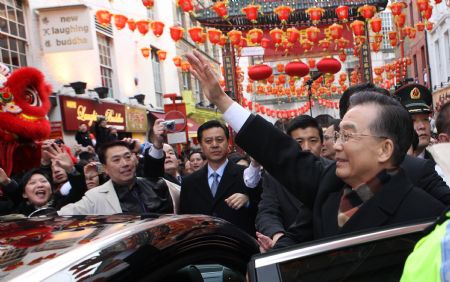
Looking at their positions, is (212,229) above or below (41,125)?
below

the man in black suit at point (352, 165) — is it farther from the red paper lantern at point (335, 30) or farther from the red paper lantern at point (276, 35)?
the red paper lantern at point (335, 30)

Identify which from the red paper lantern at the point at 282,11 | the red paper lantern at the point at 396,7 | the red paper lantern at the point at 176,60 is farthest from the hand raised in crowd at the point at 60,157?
the red paper lantern at the point at 176,60

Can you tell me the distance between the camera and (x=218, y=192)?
4219 millimetres

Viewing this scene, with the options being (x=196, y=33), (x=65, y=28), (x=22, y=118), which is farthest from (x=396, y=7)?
(x=22, y=118)

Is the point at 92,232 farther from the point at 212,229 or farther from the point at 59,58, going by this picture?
the point at 59,58

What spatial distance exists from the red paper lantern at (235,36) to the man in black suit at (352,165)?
463 inches

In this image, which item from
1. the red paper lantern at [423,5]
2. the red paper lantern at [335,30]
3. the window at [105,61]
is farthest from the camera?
the window at [105,61]

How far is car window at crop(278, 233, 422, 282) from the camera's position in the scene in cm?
153

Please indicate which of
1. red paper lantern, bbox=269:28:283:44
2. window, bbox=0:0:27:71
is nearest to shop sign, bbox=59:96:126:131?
window, bbox=0:0:27:71

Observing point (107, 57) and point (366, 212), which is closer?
point (366, 212)

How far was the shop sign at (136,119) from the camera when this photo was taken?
16.8 m

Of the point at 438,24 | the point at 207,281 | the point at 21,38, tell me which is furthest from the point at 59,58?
the point at 438,24

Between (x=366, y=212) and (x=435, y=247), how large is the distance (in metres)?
0.93

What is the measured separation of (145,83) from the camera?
1898cm
